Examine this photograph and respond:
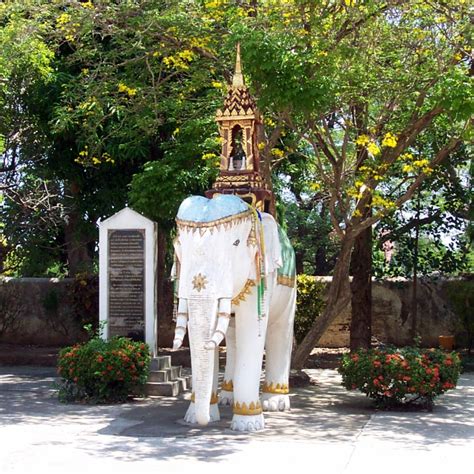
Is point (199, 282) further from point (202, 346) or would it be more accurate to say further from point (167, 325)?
point (167, 325)

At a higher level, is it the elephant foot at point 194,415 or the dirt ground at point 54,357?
the dirt ground at point 54,357

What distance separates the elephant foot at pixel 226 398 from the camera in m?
10.6

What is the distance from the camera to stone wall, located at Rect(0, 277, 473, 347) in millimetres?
17859

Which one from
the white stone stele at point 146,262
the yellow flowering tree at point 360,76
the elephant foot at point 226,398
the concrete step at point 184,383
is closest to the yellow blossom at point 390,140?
the yellow flowering tree at point 360,76

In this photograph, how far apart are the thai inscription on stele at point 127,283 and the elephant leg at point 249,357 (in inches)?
131

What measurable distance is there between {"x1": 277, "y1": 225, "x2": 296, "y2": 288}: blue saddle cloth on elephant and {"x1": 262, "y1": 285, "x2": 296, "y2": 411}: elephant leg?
0.12 meters

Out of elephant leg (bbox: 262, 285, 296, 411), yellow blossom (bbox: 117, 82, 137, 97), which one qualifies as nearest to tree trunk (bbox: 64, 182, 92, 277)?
yellow blossom (bbox: 117, 82, 137, 97)

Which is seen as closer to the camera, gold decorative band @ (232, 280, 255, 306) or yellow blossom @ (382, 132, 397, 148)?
gold decorative band @ (232, 280, 255, 306)

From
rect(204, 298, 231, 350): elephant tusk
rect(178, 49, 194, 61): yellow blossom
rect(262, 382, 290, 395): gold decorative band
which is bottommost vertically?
rect(262, 382, 290, 395): gold decorative band

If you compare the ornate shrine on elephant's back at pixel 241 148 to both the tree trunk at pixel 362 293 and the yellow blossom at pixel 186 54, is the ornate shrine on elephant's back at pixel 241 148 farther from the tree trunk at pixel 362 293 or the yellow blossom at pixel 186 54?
the tree trunk at pixel 362 293

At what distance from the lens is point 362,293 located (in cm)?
1540

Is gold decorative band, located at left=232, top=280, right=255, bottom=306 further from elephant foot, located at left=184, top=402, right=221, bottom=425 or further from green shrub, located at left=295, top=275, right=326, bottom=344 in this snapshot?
green shrub, located at left=295, top=275, right=326, bottom=344

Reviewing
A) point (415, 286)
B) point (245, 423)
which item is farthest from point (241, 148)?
point (415, 286)

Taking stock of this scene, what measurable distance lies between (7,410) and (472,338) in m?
9.88
